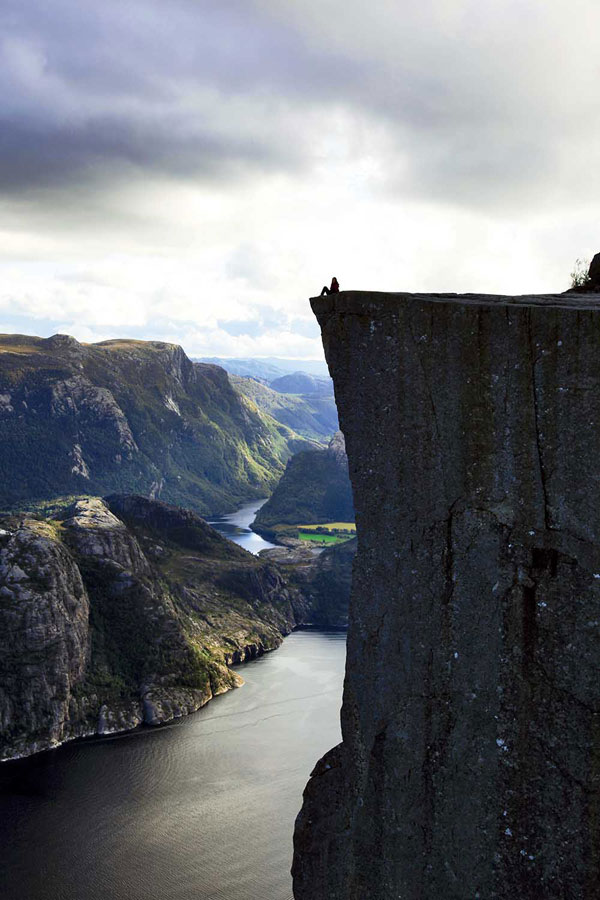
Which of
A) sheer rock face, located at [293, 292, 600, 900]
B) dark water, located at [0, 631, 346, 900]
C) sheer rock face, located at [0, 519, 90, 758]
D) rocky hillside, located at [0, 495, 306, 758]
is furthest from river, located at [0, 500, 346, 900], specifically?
sheer rock face, located at [293, 292, 600, 900]

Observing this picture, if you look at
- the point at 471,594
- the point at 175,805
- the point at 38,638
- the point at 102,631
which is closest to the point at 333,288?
the point at 471,594

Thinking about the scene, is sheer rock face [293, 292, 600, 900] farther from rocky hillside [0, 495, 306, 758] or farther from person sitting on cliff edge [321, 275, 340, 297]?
rocky hillside [0, 495, 306, 758]

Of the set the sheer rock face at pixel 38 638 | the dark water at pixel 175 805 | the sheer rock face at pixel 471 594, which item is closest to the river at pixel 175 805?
the dark water at pixel 175 805

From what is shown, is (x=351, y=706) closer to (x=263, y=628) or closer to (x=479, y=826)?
(x=479, y=826)

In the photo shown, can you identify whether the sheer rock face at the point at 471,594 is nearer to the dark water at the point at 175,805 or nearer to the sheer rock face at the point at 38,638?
the dark water at the point at 175,805

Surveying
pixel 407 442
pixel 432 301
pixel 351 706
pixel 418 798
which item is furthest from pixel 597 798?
pixel 432 301

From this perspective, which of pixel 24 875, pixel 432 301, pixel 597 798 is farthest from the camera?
pixel 24 875
